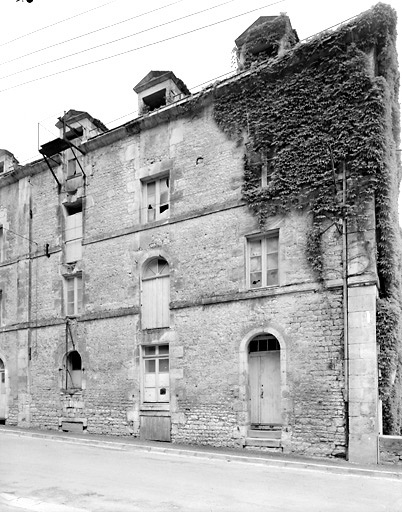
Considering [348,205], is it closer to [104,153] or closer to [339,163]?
[339,163]

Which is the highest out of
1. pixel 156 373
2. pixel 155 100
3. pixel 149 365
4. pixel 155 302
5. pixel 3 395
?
pixel 155 100

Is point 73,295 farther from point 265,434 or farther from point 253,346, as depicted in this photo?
point 265,434

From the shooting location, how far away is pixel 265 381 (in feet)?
45.6

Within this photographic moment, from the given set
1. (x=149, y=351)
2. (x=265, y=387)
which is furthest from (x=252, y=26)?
(x=265, y=387)

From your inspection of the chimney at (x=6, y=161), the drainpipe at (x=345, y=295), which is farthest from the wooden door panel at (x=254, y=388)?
the chimney at (x=6, y=161)

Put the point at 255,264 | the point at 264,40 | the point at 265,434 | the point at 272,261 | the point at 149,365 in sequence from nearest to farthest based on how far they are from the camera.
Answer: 1. the point at 265,434
2. the point at 272,261
3. the point at 255,264
4. the point at 264,40
5. the point at 149,365

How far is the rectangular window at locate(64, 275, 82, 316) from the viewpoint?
60.8 ft

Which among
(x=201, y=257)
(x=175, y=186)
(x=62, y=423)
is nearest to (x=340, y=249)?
(x=201, y=257)

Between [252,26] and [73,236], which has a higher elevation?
[252,26]

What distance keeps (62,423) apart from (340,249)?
10919 mm

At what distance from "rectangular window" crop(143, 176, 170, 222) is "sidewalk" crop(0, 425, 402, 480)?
258 inches

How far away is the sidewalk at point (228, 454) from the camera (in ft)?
36.0

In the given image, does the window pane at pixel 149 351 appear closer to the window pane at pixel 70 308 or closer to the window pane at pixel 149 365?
the window pane at pixel 149 365

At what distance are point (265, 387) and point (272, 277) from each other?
9.26 ft
